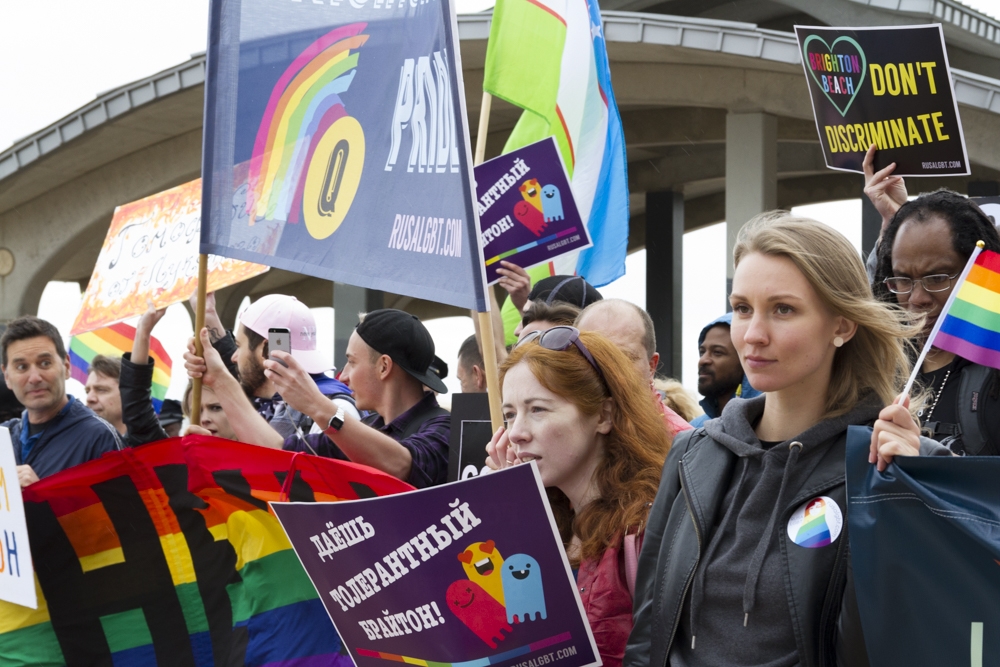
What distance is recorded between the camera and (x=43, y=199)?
20266mm

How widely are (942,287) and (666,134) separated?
49.1 ft

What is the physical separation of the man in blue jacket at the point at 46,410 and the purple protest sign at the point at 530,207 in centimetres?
201

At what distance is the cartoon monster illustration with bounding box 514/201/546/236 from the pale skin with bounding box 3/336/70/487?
2329mm

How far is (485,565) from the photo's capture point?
2.60 m

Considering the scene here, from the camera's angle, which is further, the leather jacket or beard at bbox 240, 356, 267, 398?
beard at bbox 240, 356, 267, 398

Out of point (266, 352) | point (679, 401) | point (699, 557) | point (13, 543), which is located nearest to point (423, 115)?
point (699, 557)

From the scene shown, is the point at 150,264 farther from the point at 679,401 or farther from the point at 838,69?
the point at 838,69

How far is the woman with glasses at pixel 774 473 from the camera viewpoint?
→ 221 centimetres

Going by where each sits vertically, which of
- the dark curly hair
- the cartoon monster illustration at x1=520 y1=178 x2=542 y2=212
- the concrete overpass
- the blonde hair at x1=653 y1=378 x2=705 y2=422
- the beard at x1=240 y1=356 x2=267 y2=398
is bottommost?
the blonde hair at x1=653 y1=378 x2=705 y2=422

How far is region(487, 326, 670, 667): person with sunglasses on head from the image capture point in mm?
2867

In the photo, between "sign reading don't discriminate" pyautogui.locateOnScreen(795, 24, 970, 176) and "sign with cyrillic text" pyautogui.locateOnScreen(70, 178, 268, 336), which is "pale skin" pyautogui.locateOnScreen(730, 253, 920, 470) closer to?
"sign reading don't discriminate" pyautogui.locateOnScreen(795, 24, 970, 176)

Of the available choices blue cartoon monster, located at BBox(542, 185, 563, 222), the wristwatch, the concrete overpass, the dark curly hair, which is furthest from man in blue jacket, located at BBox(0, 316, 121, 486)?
the concrete overpass


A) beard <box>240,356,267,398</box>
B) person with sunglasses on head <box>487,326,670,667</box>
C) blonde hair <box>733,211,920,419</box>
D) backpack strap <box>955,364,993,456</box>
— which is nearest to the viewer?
blonde hair <box>733,211,920,419</box>

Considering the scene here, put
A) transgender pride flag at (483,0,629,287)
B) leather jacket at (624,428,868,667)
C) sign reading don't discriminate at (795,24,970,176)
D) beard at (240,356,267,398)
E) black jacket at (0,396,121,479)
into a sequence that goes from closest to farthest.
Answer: leather jacket at (624,428,868,667)
sign reading don't discriminate at (795,24,970,176)
black jacket at (0,396,121,479)
beard at (240,356,267,398)
transgender pride flag at (483,0,629,287)
